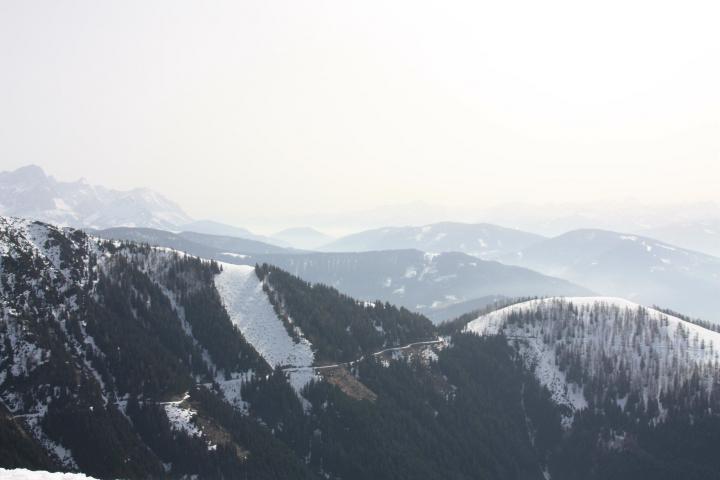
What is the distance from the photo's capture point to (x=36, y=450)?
561ft

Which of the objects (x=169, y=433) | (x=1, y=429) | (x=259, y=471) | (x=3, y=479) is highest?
(x=3, y=479)

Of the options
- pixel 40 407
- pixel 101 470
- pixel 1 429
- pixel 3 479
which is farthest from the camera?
pixel 40 407

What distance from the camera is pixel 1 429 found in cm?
16700

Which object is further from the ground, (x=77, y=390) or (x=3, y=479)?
(x=3, y=479)

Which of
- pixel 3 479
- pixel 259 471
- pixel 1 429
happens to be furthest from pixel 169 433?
pixel 3 479

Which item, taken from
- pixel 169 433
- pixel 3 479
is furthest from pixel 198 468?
pixel 3 479

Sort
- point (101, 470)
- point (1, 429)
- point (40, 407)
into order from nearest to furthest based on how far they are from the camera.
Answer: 1. point (1, 429)
2. point (101, 470)
3. point (40, 407)

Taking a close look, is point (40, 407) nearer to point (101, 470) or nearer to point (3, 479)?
point (101, 470)

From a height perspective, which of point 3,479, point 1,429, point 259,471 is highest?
point 3,479

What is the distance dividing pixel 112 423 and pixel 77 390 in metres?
18.1

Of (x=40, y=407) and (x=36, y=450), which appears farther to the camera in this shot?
(x=40, y=407)

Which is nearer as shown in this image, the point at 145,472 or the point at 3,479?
the point at 3,479

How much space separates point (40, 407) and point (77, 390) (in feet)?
39.3

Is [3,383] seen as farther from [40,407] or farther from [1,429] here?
[1,429]
